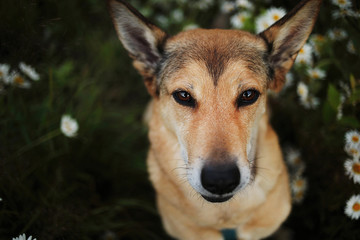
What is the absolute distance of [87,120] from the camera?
152 inches

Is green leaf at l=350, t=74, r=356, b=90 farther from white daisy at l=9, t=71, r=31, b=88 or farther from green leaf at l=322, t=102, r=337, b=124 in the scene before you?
white daisy at l=9, t=71, r=31, b=88

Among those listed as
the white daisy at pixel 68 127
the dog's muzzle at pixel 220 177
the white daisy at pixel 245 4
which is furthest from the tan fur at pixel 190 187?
the white daisy at pixel 245 4

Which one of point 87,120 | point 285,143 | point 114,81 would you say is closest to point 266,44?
point 285,143

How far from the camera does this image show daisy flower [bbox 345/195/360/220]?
113 inches

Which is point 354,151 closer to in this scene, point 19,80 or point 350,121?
point 350,121

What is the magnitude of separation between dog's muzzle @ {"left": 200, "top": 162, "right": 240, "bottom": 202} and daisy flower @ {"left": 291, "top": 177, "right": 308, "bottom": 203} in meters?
1.88

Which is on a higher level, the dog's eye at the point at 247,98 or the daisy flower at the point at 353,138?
the dog's eye at the point at 247,98

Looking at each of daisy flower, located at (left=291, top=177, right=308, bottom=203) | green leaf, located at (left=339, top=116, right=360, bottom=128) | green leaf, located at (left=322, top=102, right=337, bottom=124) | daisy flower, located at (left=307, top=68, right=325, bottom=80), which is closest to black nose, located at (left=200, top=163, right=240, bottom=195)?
green leaf, located at (left=339, top=116, right=360, bottom=128)

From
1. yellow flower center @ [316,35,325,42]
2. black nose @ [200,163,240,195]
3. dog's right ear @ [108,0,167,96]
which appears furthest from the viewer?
yellow flower center @ [316,35,325,42]

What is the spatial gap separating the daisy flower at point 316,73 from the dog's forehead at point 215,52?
1.18 m

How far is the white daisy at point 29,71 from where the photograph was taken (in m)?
3.23

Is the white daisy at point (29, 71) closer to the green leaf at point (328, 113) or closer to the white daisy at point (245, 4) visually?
the white daisy at point (245, 4)

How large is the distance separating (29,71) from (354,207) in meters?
3.63

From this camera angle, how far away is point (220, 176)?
6.76 ft
